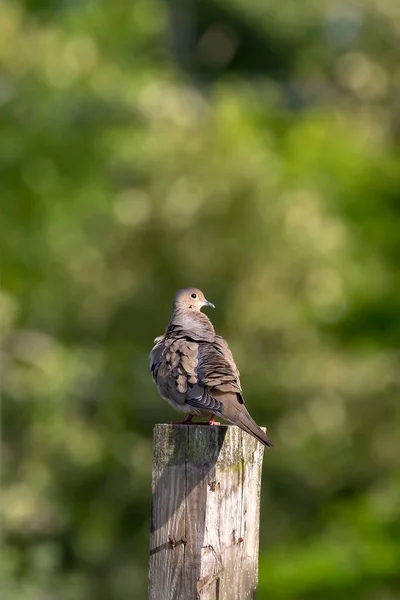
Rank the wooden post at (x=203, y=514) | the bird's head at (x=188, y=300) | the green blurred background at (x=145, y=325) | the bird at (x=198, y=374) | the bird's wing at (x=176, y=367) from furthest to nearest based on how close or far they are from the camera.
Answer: the green blurred background at (x=145, y=325) → the bird's head at (x=188, y=300) → the bird's wing at (x=176, y=367) → the bird at (x=198, y=374) → the wooden post at (x=203, y=514)

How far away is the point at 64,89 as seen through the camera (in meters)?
18.9

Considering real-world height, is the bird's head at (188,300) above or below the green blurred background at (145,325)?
below

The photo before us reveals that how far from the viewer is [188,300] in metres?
6.62

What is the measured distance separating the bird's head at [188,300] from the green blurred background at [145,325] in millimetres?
7318

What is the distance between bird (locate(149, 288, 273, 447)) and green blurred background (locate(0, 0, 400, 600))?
810 centimetres

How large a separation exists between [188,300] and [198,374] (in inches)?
50.6

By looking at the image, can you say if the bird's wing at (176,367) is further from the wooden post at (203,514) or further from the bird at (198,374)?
the wooden post at (203,514)

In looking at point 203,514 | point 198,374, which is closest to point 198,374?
point 198,374

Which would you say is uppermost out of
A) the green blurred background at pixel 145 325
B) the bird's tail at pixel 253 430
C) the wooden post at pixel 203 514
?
the green blurred background at pixel 145 325

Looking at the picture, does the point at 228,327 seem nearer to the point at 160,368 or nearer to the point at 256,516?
the point at 160,368

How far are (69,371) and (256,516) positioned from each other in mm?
12299

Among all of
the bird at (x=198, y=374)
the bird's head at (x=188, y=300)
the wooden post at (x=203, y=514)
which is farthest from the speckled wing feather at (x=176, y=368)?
the wooden post at (x=203, y=514)

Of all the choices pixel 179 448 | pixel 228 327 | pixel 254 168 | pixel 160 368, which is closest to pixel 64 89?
pixel 254 168

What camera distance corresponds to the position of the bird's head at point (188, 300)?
21.3 ft
